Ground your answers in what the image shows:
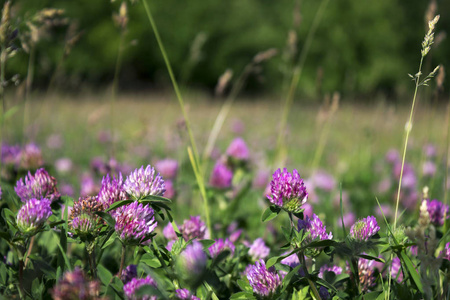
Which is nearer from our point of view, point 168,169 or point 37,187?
point 37,187

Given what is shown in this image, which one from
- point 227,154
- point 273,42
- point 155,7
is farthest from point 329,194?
point 155,7

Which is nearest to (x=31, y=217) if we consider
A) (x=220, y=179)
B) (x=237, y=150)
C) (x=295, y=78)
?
(x=220, y=179)

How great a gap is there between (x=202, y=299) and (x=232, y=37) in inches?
806

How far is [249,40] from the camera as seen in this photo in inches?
774

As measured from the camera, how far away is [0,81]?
1158 millimetres

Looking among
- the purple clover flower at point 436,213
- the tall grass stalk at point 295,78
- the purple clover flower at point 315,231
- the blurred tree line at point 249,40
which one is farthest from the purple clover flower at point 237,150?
the blurred tree line at point 249,40

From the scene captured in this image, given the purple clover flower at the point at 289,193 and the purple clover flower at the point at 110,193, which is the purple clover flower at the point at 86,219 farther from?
the purple clover flower at the point at 289,193

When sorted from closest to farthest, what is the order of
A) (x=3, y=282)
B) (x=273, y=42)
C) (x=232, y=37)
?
(x=3, y=282) → (x=273, y=42) → (x=232, y=37)

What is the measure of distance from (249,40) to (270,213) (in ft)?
64.0

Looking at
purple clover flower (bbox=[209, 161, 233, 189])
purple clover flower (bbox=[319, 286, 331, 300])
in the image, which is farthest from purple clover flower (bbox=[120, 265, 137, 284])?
purple clover flower (bbox=[209, 161, 233, 189])

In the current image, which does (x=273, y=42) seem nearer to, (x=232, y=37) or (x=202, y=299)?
(x=232, y=37)

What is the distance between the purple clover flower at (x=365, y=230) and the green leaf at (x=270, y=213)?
13cm

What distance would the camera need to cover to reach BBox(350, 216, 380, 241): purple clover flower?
77cm

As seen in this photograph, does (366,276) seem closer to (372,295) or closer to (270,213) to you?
(372,295)
